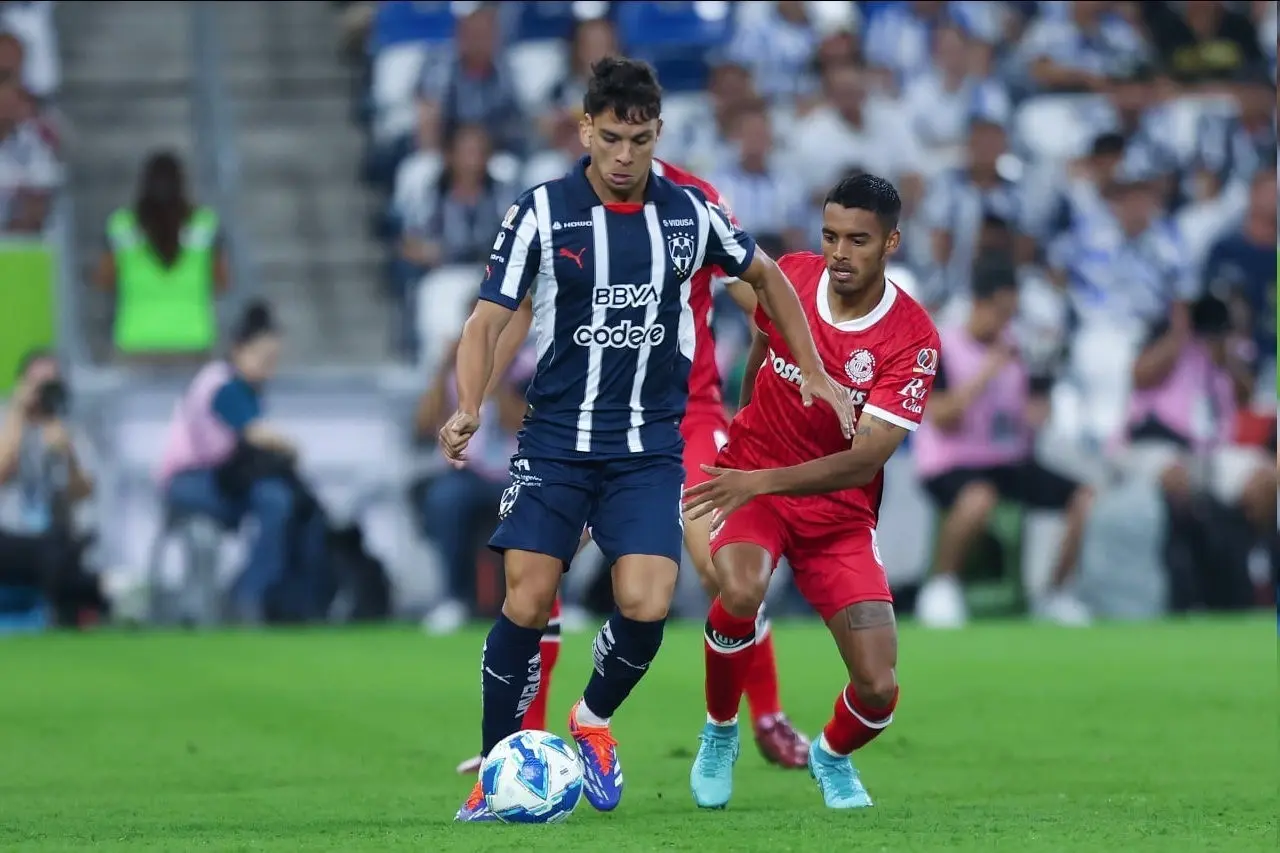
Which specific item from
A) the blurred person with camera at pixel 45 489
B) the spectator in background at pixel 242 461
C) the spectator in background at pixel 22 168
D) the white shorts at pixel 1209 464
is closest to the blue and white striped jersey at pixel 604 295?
the spectator in background at pixel 242 461

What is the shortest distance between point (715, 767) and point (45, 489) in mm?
8085

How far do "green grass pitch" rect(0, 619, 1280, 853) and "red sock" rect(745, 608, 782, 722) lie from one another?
0.83 feet

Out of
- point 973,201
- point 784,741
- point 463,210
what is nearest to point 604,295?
point 784,741

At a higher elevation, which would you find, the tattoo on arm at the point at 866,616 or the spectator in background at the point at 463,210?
the spectator in background at the point at 463,210

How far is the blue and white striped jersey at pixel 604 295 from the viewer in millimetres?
6781

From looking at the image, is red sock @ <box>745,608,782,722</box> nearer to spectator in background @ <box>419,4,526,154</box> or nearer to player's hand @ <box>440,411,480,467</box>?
player's hand @ <box>440,411,480,467</box>

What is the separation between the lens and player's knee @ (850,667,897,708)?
6.95 metres

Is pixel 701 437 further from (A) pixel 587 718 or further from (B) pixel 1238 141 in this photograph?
(B) pixel 1238 141

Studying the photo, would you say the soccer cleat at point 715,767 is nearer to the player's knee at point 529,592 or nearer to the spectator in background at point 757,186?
the player's knee at point 529,592

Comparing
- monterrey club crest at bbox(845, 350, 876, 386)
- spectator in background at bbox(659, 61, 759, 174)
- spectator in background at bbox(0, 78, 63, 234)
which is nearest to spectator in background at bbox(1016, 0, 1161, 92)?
spectator in background at bbox(659, 61, 759, 174)

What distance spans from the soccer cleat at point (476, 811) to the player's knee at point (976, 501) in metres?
8.12

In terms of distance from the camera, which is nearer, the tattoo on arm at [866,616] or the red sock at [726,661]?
the tattoo on arm at [866,616]

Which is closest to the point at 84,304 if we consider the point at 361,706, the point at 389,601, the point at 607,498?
the point at 389,601

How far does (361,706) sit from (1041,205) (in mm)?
8110
